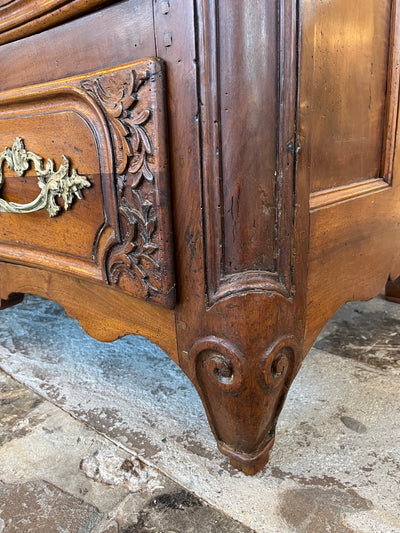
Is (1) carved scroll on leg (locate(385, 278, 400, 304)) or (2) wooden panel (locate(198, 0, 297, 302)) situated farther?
(1) carved scroll on leg (locate(385, 278, 400, 304))

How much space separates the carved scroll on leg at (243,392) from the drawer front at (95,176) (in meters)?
0.09

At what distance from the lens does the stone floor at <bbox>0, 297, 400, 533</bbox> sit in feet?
1.64

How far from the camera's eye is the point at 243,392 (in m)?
0.51

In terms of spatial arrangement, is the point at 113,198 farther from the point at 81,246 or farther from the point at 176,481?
the point at 176,481

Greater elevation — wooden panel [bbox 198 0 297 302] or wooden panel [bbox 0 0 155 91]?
wooden panel [bbox 0 0 155 91]

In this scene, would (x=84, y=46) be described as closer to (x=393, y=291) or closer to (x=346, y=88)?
(x=346, y=88)

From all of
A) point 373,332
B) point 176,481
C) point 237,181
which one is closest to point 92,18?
point 237,181

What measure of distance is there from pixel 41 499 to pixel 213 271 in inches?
14.3

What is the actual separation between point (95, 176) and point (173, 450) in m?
0.41

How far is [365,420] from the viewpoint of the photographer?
66cm

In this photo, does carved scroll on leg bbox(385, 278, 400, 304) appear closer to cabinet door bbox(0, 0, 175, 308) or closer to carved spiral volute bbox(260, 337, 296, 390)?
carved spiral volute bbox(260, 337, 296, 390)

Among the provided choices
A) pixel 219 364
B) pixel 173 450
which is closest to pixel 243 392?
pixel 219 364

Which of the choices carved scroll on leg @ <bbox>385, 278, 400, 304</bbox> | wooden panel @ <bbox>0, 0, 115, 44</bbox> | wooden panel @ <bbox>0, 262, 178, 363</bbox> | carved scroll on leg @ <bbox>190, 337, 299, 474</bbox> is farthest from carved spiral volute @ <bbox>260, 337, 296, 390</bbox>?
carved scroll on leg @ <bbox>385, 278, 400, 304</bbox>

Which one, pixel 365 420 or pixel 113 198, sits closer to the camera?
pixel 113 198
